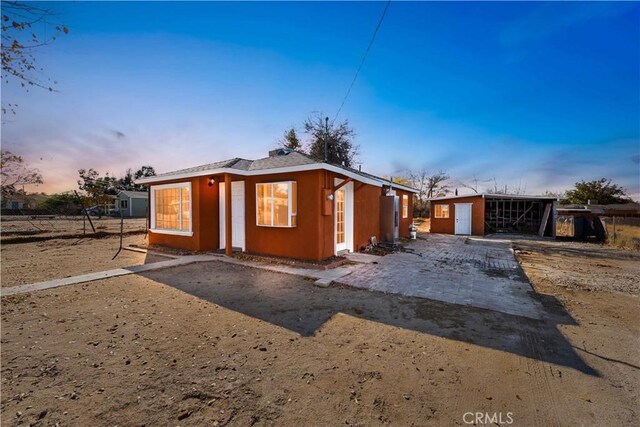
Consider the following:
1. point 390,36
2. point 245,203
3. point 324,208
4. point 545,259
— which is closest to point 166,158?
point 245,203

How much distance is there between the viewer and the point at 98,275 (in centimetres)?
603

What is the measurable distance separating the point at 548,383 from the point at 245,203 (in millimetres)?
7863

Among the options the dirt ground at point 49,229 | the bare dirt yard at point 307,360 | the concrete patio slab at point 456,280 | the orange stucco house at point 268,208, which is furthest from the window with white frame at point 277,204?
the dirt ground at point 49,229

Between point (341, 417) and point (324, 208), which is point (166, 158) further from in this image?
point (341, 417)

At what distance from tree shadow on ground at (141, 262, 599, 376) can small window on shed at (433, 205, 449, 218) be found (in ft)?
45.5

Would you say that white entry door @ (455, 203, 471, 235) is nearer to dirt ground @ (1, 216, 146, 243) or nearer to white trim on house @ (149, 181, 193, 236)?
white trim on house @ (149, 181, 193, 236)

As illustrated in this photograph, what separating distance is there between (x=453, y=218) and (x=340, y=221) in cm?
1235

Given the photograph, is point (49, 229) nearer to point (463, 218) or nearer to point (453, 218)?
point (453, 218)

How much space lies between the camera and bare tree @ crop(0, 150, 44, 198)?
550 inches

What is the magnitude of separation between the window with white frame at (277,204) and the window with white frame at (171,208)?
9.26ft

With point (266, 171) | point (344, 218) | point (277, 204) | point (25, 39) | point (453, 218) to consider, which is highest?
point (25, 39)

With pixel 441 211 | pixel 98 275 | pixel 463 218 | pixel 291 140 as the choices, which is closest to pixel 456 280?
pixel 98 275

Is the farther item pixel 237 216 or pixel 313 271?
pixel 237 216

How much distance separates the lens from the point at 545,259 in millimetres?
9227
